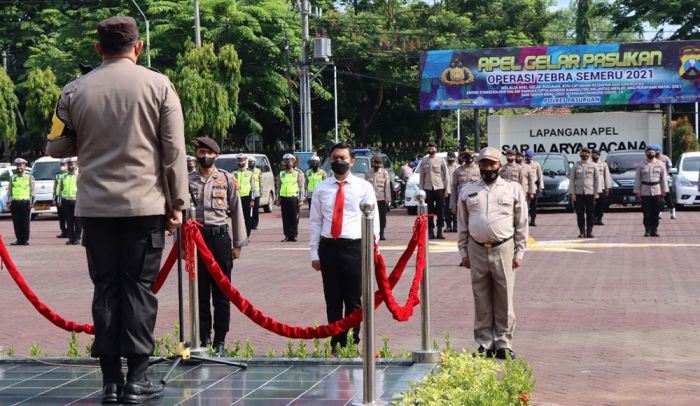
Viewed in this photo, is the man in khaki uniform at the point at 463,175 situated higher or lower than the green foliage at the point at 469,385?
higher

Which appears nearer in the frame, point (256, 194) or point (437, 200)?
point (437, 200)

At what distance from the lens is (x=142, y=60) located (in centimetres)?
4591

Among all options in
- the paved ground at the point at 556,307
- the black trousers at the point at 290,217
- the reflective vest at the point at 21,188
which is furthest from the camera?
the reflective vest at the point at 21,188

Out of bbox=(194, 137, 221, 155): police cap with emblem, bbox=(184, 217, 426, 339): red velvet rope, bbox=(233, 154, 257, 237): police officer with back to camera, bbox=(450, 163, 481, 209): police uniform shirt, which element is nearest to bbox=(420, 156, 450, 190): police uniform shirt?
bbox=(450, 163, 481, 209): police uniform shirt

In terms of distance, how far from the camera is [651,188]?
22.5 m

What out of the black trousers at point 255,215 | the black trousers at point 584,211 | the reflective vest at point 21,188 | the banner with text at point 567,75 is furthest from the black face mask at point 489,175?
the banner with text at point 567,75

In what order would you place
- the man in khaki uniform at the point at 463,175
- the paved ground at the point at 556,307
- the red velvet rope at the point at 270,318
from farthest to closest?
the man in khaki uniform at the point at 463,175 → the paved ground at the point at 556,307 → the red velvet rope at the point at 270,318

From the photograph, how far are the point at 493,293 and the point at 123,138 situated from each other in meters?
4.06

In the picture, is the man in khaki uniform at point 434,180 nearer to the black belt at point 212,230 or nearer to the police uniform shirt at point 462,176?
the police uniform shirt at point 462,176

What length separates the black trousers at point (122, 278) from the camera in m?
6.34

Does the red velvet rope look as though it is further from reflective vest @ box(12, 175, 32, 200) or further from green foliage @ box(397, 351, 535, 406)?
reflective vest @ box(12, 175, 32, 200)

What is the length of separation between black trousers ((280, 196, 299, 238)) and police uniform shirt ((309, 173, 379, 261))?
14.0 m

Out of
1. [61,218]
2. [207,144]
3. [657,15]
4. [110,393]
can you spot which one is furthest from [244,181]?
[657,15]

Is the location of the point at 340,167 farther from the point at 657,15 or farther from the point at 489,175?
the point at 657,15
